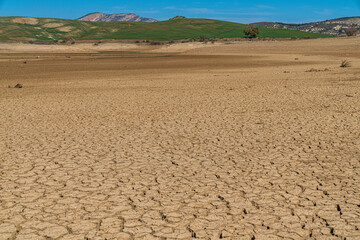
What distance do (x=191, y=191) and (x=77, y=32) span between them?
9328 cm

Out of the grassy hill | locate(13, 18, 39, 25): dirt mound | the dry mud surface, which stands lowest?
the dry mud surface

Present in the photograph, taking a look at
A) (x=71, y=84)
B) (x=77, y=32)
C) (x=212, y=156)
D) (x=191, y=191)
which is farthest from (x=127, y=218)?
(x=77, y=32)

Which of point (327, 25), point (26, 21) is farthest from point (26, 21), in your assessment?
point (327, 25)

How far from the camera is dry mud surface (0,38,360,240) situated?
332cm

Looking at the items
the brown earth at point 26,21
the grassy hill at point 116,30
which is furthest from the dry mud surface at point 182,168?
the brown earth at point 26,21

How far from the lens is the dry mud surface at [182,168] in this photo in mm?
3324

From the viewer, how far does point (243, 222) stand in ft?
10.9

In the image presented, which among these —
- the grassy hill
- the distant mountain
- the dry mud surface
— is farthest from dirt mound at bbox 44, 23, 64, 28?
the dry mud surface

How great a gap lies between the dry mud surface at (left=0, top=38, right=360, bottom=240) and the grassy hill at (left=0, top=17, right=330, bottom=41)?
6803 centimetres

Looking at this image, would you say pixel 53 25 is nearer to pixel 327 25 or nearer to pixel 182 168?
pixel 327 25

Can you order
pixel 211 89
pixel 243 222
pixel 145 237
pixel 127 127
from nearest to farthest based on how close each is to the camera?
pixel 145 237, pixel 243 222, pixel 127 127, pixel 211 89

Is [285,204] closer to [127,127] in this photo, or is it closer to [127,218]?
[127,218]

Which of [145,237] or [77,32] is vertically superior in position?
[77,32]

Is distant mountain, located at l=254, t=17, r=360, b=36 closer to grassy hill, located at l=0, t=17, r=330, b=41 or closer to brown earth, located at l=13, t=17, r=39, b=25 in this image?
grassy hill, located at l=0, t=17, r=330, b=41
